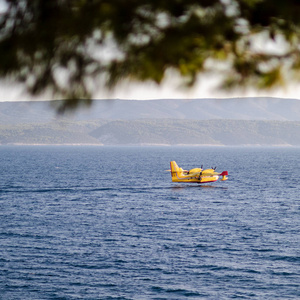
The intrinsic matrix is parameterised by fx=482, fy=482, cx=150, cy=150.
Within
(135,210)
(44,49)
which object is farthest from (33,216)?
(44,49)

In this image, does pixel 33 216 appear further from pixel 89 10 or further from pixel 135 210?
pixel 89 10

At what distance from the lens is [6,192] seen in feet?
427

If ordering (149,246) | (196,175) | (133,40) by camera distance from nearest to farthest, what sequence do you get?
1. (133,40)
2. (149,246)
3. (196,175)

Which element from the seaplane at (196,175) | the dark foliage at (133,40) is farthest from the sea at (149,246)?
the dark foliage at (133,40)

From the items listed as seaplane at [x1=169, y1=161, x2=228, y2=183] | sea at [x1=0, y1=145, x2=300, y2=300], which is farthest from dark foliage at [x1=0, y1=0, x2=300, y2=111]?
seaplane at [x1=169, y1=161, x2=228, y2=183]

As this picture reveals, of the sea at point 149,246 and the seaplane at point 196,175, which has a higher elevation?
the seaplane at point 196,175

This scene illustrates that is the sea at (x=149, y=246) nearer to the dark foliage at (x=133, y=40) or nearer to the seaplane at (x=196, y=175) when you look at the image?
the seaplane at (x=196, y=175)

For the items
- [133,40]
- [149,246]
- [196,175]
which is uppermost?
[133,40]

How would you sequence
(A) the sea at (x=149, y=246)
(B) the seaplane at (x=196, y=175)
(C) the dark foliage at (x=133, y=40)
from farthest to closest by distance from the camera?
1. (B) the seaplane at (x=196, y=175)
2. (A) the sea at (x=149, y=246)
3. (C) the dark foliage at (x=133, y=40)

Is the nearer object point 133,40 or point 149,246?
point 133,40

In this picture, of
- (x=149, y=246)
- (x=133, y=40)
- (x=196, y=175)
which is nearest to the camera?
(x=133, y=40)

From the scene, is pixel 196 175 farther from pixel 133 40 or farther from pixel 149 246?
pixel 133 40

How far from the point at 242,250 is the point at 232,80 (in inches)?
2556

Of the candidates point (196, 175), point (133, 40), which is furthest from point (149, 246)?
point (196, 175)
